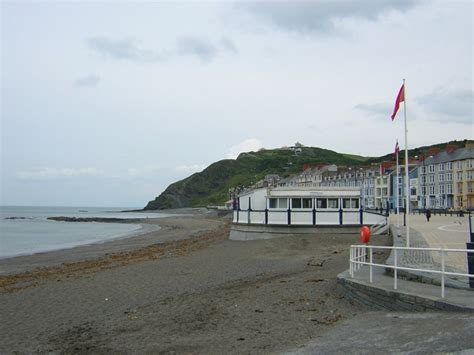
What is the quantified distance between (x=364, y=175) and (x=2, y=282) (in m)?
116

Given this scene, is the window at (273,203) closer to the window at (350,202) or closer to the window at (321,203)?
the window at (321,203)

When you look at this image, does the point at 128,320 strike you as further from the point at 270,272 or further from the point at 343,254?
the point at 343,254

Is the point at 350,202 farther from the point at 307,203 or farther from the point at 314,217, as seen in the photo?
the point at 314,217

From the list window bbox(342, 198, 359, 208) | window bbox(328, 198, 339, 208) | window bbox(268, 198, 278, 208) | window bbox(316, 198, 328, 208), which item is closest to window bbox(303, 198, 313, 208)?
window bbox(316, 198, 328, 208)

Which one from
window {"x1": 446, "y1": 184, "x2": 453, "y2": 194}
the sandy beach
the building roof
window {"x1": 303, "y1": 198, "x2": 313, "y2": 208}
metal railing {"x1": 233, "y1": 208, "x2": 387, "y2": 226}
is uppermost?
the building roof

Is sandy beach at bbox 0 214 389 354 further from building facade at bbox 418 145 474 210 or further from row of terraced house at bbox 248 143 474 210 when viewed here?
building facade at bbox 418 145 474 210

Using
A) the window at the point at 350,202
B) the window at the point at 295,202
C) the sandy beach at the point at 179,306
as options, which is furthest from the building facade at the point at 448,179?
the sandy beach at the point at 179,306

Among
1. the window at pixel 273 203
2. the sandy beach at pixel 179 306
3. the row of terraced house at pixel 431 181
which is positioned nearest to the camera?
the sandy beach at pixel 179 306

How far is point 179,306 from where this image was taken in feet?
Answer: 41.9

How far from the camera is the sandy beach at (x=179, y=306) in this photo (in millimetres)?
9555

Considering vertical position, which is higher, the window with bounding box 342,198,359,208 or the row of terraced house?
the row of terraced house

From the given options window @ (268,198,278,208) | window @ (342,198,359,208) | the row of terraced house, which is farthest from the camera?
the row of terraced house

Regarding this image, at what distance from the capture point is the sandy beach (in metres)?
9.55

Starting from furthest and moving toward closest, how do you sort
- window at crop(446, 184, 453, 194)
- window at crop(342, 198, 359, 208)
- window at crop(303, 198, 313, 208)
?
window at crop(446, 184, 453, 194) < window at crop(342, 198, 359, 208) < window at crop(303, 198, 313, 208)
